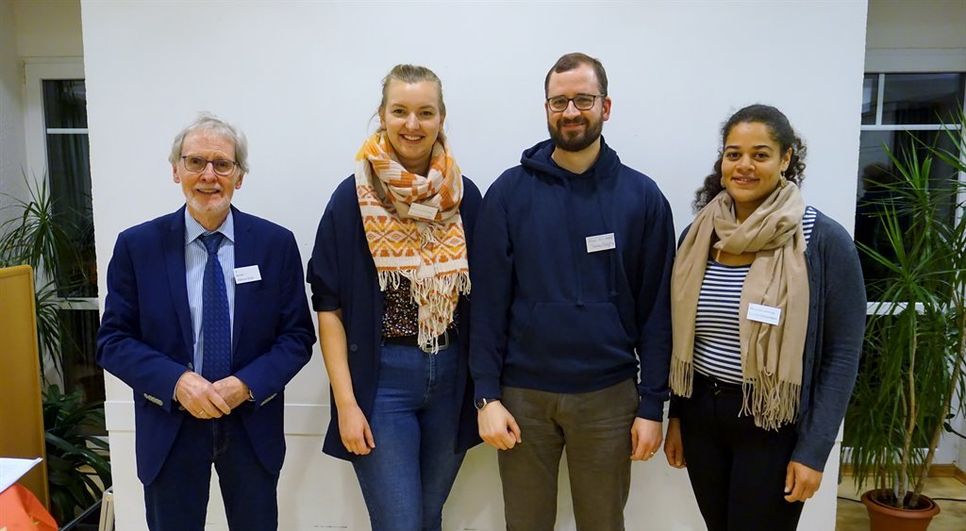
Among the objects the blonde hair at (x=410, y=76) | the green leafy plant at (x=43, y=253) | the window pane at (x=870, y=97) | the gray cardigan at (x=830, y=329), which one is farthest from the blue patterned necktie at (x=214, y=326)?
the window pane at (x=870, y=97)

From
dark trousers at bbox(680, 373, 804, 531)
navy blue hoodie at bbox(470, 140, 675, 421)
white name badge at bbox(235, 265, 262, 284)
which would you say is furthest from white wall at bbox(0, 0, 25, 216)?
dark trousers at bbox(680, 373, 804, 531)

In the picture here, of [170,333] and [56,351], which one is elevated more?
[170,333]

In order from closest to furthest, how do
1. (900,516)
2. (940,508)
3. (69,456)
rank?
(900,516) < (69,456) < (940,508)

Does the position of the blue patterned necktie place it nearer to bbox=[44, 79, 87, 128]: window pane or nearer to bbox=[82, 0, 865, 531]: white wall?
bbox=[82, 0, 865, 531]: white wall

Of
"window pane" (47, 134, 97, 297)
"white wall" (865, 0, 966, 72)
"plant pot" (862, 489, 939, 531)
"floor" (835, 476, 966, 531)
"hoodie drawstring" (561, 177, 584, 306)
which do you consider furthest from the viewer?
"window pane" (47, 134, 97, 297)

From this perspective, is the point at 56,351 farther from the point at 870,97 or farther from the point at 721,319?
the point at 870,97

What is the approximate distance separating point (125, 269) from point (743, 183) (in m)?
1.62

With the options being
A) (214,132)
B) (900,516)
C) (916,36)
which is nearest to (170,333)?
(214,132)

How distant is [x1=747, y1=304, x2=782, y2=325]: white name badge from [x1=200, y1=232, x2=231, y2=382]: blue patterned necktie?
134 centimetres

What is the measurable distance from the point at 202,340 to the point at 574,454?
106 cm

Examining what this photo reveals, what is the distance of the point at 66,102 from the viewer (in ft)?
9.75

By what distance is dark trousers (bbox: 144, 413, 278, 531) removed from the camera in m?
1.54

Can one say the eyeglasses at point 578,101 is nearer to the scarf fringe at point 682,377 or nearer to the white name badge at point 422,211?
the white name badge at point 422,211

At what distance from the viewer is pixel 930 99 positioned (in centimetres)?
283
